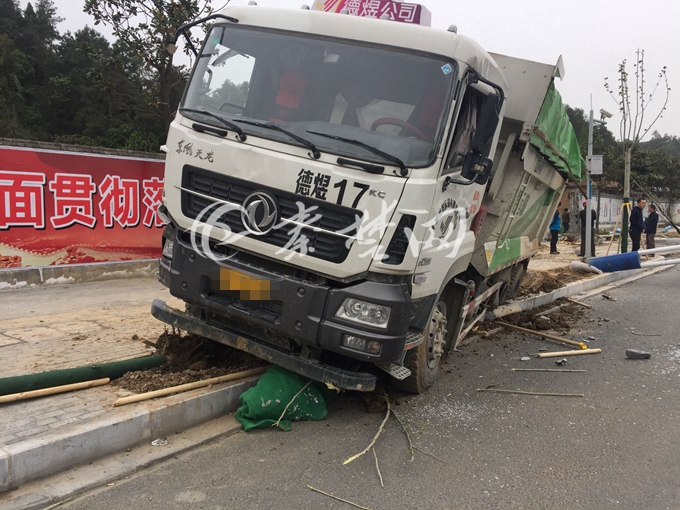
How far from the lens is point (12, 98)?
1547 inches

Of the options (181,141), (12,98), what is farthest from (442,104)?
(12,98)

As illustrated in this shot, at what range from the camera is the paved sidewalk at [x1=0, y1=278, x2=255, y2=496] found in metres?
3.25

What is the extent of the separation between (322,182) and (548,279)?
9328mm

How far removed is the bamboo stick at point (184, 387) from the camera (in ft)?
12.6

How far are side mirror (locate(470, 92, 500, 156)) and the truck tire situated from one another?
1293 mm

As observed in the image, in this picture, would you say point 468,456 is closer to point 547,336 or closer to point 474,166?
point 474,166

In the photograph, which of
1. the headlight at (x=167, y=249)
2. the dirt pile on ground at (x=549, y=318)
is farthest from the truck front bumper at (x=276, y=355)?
the dirt pile on ground at (x=549, y=318)

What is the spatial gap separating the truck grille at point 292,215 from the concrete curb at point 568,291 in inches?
184

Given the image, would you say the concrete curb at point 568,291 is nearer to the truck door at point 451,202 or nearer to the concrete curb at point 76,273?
the truck door at point 451,202

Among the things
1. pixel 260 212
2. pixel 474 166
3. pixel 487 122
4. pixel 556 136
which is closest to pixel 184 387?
pixel 260 212

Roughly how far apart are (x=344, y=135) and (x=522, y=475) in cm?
249

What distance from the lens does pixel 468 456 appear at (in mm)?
3855

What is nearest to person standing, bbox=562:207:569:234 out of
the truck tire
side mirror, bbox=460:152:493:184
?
the truck tire

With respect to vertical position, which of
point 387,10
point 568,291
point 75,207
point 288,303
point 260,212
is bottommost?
point 568,291
